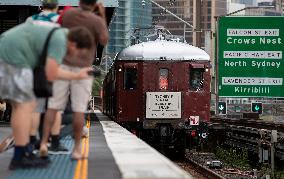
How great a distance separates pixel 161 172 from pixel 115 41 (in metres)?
141

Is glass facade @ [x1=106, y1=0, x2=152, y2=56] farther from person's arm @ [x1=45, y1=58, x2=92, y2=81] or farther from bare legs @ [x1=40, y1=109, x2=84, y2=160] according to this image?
person's arm @ [x1=45, y1=58, x2=92, y2=81]

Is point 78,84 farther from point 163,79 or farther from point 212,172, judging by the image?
point 163,79

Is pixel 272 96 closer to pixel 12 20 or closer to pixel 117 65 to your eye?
pixel 117 65

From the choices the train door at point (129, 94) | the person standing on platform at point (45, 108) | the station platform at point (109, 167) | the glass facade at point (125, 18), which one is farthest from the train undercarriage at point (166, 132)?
the glass facade at point (125, 18)

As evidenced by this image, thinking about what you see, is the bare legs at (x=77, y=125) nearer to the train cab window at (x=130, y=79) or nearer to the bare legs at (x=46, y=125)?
the bare legs at (x=46, y=125)

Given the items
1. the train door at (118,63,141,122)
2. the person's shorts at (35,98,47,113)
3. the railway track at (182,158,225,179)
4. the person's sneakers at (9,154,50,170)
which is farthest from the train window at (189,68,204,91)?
the person's sneakers at (9,154,50,170)

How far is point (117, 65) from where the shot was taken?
71.6 feet

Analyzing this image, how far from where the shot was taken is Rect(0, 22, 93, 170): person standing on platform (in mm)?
6270

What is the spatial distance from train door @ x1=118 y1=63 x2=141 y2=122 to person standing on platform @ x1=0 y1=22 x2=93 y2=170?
14821 millimetres

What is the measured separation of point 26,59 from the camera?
639 cm

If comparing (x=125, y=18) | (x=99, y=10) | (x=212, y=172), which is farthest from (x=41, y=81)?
(x=125, y=18)

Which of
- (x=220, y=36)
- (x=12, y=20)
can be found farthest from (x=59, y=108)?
(x=12, y=20)

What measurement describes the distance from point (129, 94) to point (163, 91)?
39.6 inches

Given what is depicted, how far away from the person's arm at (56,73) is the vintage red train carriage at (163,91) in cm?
1459
